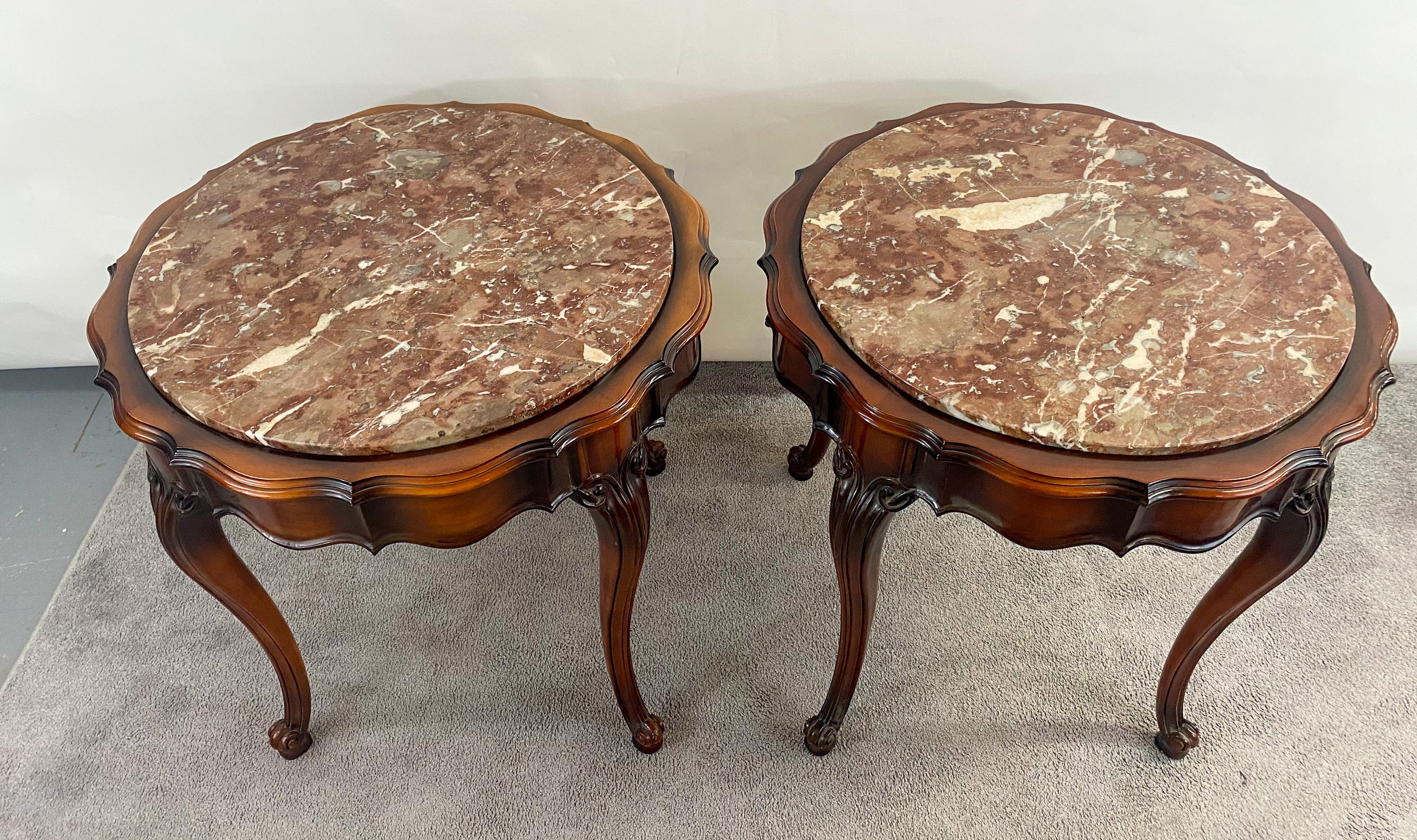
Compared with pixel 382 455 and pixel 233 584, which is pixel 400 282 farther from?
pixel 233 584

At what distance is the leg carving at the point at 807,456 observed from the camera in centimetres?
151

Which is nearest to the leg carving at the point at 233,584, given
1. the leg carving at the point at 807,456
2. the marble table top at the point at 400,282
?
the marble table top at the point at 400,282

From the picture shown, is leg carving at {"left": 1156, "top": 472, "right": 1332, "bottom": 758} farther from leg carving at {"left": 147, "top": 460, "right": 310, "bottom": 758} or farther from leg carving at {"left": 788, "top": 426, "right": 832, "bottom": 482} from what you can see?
leg carving at {"left": 147, "top": 460, "right": 310, "bottom": 758}

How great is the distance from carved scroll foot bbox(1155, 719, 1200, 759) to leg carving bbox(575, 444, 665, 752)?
2.29 ft

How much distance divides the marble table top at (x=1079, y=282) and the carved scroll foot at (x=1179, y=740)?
550 mm

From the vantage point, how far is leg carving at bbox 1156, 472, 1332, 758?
92 centimetres

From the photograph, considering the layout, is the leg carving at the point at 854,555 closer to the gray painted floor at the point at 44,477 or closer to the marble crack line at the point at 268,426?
the marble crack line at the point at 268,426

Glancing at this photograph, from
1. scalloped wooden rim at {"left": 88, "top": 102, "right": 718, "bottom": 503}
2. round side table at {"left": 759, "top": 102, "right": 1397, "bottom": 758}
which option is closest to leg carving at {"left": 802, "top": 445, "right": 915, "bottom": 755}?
round side table at {"left": 759, "top": 102, "right": 1397, "bottom": 758}

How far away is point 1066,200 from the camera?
3.55 feet

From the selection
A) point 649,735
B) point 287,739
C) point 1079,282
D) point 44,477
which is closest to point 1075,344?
point 1079,282

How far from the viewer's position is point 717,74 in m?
1.32

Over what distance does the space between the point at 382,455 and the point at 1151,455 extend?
2.31 ft

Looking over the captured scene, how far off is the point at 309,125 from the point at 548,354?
0.69 metres

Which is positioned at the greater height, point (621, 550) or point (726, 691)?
point (621, 550)
